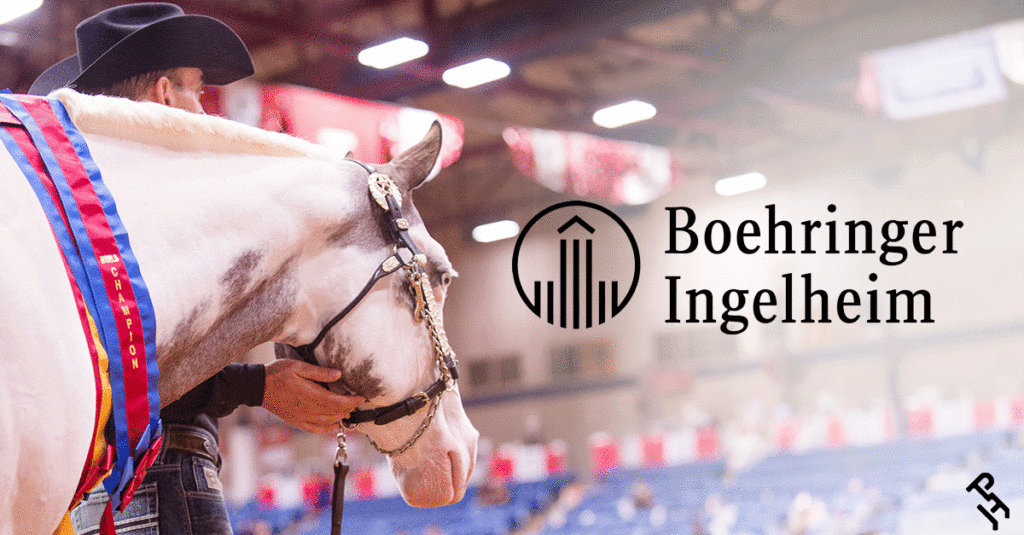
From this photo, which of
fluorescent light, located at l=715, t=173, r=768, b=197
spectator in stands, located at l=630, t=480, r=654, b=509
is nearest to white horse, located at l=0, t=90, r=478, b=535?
spectator in stands, located at l=630, t=480, r=654, b=509

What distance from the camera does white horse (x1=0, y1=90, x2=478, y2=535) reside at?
29.6 inches

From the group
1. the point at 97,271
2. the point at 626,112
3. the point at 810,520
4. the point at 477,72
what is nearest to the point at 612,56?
the point at 626,112

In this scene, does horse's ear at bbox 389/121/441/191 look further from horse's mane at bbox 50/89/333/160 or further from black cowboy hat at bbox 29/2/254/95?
black cowboy hat at bbox 29/2/254/95

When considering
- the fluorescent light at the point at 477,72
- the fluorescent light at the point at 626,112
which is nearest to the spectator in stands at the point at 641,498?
the fluorescent light at the point at 626,112

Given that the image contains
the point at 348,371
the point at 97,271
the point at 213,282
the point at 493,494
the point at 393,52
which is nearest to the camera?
the point at 97,271

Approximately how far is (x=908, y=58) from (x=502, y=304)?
8438 mm

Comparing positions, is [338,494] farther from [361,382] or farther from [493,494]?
[493,494]

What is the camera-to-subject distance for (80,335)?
780 millimetres

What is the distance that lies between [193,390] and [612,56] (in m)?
9.97

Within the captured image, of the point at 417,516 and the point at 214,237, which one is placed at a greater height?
the point at 214,237

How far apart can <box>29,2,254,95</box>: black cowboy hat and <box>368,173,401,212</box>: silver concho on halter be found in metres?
0.36

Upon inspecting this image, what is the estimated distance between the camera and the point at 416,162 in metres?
1.15

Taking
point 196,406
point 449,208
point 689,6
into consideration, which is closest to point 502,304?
point 449,208

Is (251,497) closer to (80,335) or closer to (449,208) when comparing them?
(449,208)
